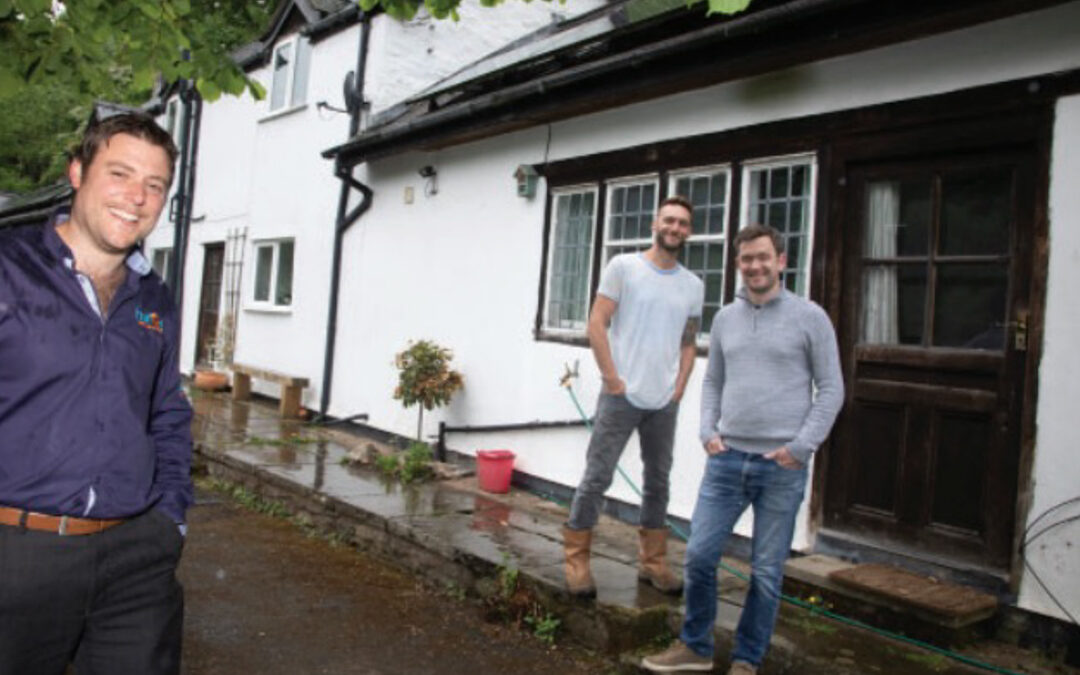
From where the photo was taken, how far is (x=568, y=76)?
21.3 feet

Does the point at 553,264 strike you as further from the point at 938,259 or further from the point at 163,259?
the point at 163,259

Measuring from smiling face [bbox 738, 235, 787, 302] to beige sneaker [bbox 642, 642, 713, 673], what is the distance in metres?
1.58

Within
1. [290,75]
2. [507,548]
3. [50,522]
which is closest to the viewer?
[50,522]

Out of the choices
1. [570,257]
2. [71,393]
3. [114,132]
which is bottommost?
[71,393]

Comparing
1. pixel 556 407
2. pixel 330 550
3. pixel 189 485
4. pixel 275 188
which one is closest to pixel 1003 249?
pixel 556 407

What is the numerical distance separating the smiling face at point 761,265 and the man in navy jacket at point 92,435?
223 centimetres

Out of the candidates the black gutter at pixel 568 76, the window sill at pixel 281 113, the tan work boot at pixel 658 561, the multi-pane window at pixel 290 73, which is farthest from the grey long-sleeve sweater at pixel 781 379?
the multi-pane window at pixel 290 73

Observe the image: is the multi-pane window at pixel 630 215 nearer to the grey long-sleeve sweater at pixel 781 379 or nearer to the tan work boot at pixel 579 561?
the tan work boot at pixel 579 561

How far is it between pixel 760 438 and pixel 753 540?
1.38 ft

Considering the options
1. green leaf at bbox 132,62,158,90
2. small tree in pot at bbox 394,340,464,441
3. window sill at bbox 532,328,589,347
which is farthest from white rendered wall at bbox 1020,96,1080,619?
small tree in pot at bbox 394,340,464,441

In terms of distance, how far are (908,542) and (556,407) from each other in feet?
10.2

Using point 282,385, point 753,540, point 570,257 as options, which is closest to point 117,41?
point 570,257

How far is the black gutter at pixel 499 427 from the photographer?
6867mm

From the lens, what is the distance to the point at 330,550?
614 centimetres
